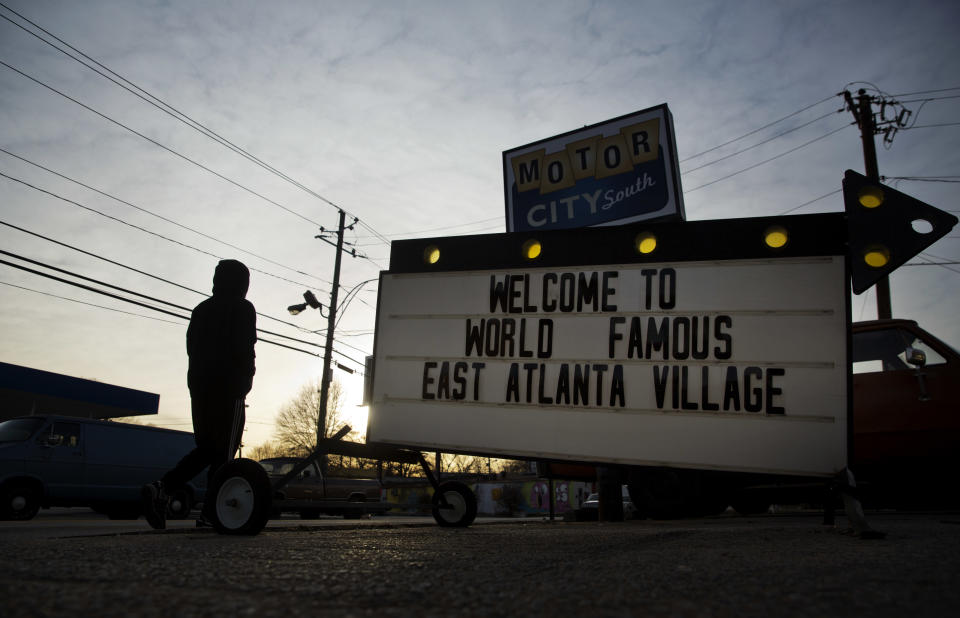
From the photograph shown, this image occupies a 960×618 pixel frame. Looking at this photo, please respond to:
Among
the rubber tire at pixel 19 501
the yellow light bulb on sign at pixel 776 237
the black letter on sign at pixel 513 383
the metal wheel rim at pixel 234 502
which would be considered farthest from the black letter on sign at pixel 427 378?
the rubber tire at pixel 19 501

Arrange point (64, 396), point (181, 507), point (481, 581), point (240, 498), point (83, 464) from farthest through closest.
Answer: point (64, 396), point (181, 507), point (83, 464), point (240, 498), point (481, 581)

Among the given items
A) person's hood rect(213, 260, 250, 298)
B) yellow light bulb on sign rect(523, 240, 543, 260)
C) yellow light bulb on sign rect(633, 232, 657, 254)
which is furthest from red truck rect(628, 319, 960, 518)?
person's hood rect(213, 260, 250, 298)

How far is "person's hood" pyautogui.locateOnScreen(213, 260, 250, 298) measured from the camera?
13.5ft

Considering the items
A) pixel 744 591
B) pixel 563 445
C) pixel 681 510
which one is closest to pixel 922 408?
pixel 681 510

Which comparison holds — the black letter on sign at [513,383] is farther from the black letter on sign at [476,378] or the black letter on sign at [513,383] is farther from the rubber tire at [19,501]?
the rubber tire at [19,501]

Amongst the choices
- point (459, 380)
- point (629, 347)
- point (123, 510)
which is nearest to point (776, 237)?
point (629, 347)

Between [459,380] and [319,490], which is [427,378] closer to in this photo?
[459,380]

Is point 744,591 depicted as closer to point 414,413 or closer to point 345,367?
point 414,413

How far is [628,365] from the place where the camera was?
12.1 ft

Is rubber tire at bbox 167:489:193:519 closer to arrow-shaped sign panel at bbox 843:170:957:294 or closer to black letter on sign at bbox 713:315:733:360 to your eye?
black letter on sign at bbox 713:315:733:360

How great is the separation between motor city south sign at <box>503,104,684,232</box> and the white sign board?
3177 mm

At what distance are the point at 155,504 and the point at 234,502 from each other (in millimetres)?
622

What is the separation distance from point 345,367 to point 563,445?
21716mm

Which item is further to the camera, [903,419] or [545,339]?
[903,419]
